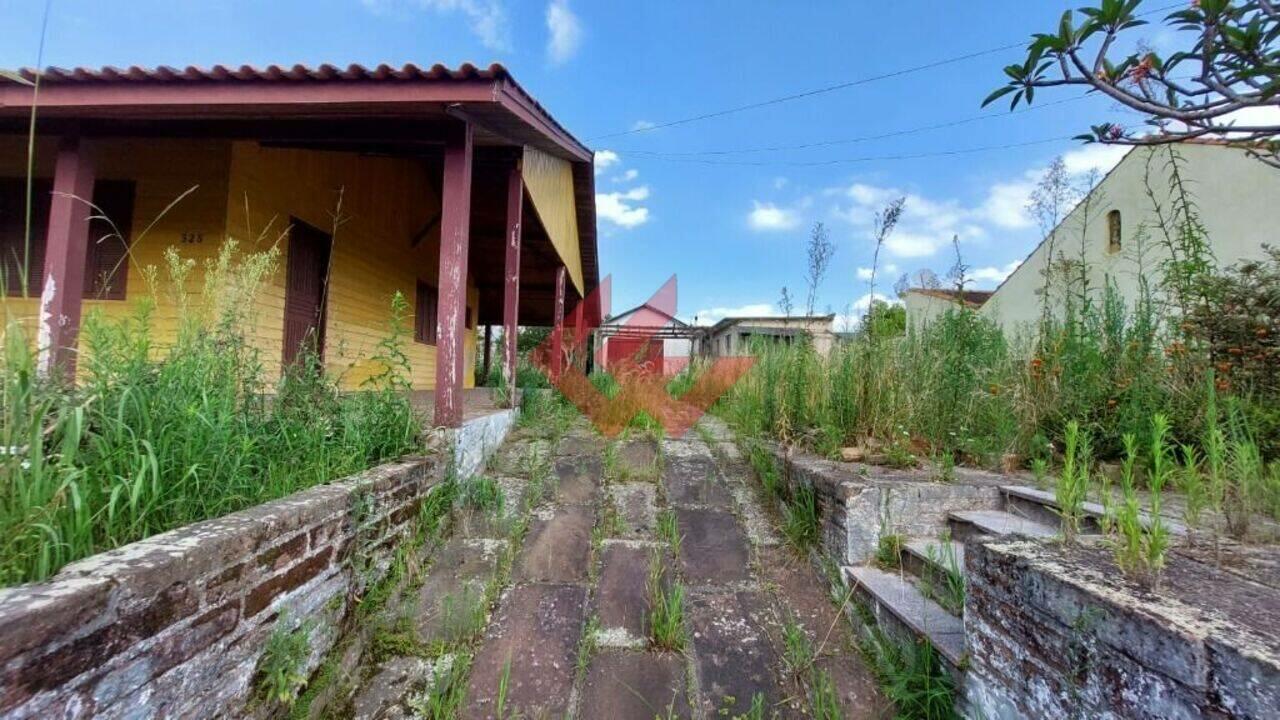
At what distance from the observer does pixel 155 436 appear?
4.49ft

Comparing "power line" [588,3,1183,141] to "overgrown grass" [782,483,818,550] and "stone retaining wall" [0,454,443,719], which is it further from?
"stone retaining wall" [0,454,443,719]

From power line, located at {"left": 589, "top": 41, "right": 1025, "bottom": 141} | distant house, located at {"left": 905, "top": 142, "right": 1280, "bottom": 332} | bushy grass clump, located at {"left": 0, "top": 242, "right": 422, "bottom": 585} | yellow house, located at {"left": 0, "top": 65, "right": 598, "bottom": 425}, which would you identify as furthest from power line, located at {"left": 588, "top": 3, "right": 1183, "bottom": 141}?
bushy grass clump, located at {"left": 0, "top": 242, "right": 422, "bottom": 585}

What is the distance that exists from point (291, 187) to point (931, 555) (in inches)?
225

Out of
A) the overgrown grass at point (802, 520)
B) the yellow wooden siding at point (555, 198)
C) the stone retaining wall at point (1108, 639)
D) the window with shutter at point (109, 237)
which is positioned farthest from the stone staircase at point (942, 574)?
the window with shutter at point (109, 237)

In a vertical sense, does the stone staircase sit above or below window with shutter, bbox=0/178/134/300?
below

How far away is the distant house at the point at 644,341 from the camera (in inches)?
231

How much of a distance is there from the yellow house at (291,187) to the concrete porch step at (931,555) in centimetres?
228

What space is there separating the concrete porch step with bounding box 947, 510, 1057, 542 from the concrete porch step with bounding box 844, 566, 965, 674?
0.30 meters

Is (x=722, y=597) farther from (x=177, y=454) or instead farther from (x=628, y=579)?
(x=177, y=454)

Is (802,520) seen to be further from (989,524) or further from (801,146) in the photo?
(801,146)

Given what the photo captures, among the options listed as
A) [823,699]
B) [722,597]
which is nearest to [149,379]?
[722,597]

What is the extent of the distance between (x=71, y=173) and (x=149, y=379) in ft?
11.2

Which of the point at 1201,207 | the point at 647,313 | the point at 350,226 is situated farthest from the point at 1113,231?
the point at 647,313

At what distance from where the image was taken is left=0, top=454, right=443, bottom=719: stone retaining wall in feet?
2.64
